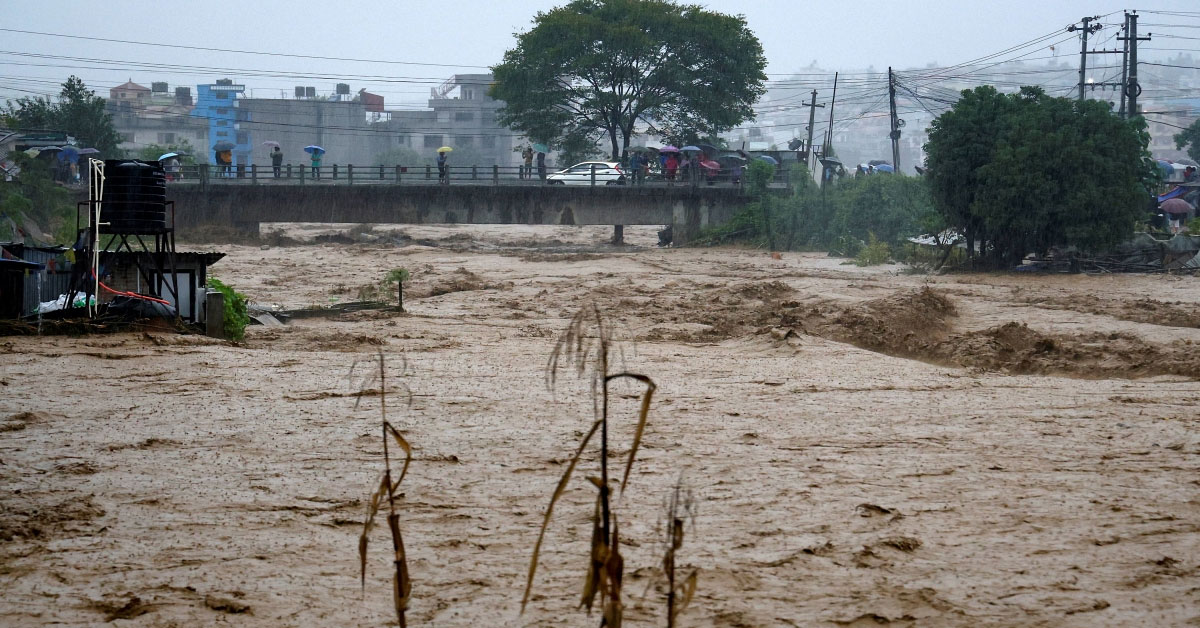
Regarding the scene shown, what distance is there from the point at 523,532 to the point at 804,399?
5216 mm

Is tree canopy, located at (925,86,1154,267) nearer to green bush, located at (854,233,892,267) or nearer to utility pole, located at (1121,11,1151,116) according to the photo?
green bush, located at (854,233,892,267)

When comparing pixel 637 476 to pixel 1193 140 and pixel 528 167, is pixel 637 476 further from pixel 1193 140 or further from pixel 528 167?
pixel 1193 140

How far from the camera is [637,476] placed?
7.91 m

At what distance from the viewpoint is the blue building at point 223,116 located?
83438mm

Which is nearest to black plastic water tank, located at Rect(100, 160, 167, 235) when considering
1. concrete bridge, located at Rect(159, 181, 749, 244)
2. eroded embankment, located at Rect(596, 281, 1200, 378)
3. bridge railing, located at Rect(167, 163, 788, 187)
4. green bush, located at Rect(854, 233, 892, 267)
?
eroded embankment, located at Rect(596, 281, 1200, 378)

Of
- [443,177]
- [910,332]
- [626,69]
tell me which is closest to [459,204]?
[443,177]

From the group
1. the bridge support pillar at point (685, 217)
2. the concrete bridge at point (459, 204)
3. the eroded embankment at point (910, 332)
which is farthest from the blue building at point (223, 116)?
the eroded embankment at point (910, 332)

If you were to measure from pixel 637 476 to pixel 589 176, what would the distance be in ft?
123

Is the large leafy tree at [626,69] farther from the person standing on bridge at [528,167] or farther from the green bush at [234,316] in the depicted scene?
the green bush at [234,316]

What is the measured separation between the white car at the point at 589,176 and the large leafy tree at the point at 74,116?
22.1 metres

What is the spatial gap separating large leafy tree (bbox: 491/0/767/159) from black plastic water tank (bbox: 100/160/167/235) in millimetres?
36821

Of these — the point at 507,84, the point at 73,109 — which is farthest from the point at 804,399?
the point at 73,109

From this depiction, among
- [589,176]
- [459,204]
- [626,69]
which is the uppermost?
[626,69]

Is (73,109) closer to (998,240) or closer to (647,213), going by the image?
(647,213)
